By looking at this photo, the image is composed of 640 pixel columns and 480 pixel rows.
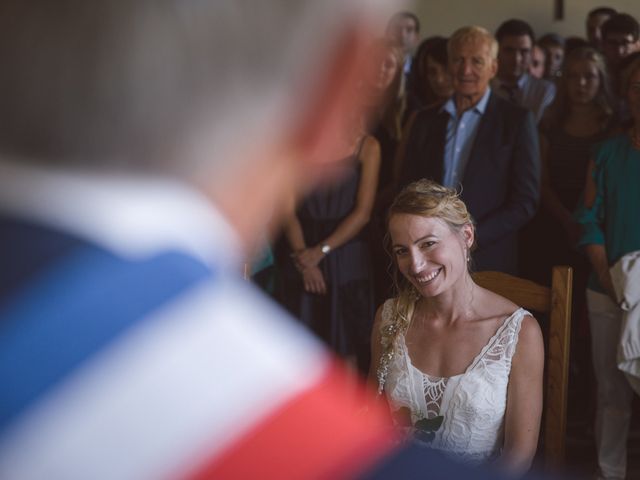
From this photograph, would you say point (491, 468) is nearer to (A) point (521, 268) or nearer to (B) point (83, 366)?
(B) point (83, 366)

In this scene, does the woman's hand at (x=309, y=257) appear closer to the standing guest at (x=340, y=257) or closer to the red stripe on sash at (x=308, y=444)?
the standing guest at (x=340, y=257)

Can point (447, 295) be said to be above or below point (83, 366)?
below

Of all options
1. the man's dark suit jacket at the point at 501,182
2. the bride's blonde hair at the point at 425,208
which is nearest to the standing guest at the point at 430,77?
the man's dark suit jacket at the point at 501,182

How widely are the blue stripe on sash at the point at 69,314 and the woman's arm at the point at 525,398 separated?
61.5 inches

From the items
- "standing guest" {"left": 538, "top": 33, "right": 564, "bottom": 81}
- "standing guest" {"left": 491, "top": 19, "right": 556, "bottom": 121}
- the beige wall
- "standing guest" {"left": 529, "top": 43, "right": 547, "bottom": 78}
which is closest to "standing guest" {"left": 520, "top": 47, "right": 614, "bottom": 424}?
"standing guest" {"left": 491, "top": 19, "right": 556, "bottom": 121}

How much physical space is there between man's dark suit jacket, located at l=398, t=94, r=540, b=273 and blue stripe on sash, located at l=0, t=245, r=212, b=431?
2638 mm

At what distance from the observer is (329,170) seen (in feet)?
1.59

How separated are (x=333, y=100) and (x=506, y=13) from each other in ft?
19.3

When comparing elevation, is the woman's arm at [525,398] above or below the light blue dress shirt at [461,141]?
below

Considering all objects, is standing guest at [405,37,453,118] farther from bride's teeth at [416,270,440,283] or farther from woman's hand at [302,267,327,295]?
bride's teeth at [416,270,440,283]

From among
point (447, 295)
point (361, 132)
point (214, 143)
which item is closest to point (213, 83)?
point (214, 143)

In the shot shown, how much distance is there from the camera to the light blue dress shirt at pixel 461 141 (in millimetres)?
3016

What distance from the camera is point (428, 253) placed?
6.77 ft

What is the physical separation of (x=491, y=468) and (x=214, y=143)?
19 cm
